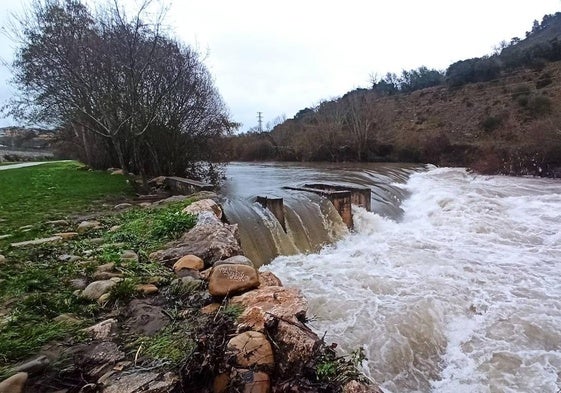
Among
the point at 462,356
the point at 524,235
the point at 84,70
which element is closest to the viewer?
the point at 462,356

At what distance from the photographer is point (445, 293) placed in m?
5.46

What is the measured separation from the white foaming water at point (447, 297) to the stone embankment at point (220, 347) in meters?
1.53

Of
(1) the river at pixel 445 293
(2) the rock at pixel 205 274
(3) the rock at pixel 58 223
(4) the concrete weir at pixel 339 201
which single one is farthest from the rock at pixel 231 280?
(4) the concrete weir at pixel 339 201

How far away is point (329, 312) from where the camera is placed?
4844 millimetres

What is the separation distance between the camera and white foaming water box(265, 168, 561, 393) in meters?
3.79

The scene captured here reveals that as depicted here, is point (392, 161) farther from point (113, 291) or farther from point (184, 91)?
point (113, 291)

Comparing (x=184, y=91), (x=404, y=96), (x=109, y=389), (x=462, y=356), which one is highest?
(x=404, y=96)

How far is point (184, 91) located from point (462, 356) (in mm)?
12333

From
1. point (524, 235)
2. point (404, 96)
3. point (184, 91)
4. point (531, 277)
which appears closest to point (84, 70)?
point (184, 91)

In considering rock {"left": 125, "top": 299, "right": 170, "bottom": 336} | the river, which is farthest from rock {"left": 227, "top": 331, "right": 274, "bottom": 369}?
the river

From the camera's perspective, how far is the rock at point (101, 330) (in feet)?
8.64

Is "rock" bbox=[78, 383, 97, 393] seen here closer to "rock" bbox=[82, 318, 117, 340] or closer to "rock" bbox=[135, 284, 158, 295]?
"rock" bbox=[82, 318, 117, 340]

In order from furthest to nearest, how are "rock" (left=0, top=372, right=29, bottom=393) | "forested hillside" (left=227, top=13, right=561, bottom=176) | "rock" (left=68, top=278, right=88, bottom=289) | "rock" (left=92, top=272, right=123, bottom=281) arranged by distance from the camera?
"forested hillside" (left=227, top=13, right=561, bottom=176), "rock" (left=92, top=272, right=123, bottom=281), "rock" (left=68, top=278, right=88, bottom=289), "rock" (left=0, top=372, right=29, bottom=393)

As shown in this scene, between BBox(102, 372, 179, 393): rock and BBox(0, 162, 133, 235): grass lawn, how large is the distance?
491 cm
